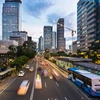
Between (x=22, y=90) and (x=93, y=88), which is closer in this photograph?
(x=93, y=88)

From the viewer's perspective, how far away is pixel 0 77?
43312mm

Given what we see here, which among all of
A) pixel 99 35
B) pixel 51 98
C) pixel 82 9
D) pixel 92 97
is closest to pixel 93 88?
pixel 92 97

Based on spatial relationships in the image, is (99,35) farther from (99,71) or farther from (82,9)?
(99,71)

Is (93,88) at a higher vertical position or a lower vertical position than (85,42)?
lower

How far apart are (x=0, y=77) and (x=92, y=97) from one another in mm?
24082

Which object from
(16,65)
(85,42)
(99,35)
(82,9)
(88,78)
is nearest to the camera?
(88,78)

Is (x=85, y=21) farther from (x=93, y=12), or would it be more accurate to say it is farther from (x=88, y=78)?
(x=88, y=78)

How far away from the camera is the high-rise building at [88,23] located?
135m

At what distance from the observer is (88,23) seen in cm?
14762

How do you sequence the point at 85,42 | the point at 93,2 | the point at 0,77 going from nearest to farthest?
the point at 0,77
the point at 93,2
the point at 85,42

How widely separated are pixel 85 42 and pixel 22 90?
418 ft

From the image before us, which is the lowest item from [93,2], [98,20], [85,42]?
[85,42]

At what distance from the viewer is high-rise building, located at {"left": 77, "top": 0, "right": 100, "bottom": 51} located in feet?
444

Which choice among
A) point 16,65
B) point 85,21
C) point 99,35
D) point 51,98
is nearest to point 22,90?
point 51,98
